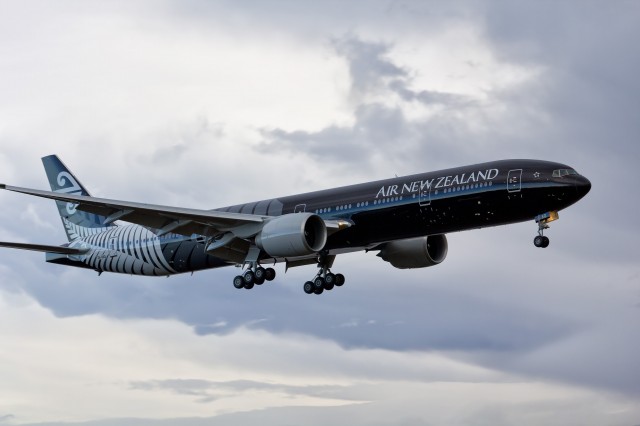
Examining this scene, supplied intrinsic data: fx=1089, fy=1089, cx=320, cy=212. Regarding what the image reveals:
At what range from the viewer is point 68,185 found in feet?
197

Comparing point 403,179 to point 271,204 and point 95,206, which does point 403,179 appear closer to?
point 271,204

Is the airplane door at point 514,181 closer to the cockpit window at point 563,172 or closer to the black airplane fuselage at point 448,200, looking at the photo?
the black airplane fuselage at point 448,200

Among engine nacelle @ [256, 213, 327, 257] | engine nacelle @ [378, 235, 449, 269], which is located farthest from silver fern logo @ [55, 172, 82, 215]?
engine nacelle @ [378, 235, 449, 269]

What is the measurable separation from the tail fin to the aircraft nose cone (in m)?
26.5

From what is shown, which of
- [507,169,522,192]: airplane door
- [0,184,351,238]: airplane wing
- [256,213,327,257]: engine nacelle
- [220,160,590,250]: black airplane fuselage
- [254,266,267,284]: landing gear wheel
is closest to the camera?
[220,160,590,250]: black airplane fuselage

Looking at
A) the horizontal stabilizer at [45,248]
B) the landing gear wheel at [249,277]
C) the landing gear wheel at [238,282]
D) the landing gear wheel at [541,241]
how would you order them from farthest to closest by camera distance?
the horizontal stabilizer at [45,248] < the landing gear wheel at [238,282] < the landing gear wheel at [249,277] < the landing gear wheel at [541,241]

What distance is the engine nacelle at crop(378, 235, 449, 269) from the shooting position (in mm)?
51125

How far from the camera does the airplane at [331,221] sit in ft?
141

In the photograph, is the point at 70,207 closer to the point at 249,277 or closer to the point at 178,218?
the point at 178,218

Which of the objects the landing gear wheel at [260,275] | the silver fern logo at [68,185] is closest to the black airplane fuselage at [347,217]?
the landing gear wheel at [260,275]

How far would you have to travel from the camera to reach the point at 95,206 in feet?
154

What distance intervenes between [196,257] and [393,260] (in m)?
9.44

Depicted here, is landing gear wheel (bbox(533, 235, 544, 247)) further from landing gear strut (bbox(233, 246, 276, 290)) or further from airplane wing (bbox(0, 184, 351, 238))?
landing gear strut (bbox(233, 246, 276, 290))

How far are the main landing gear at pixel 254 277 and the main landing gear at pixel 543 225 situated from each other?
40.8 ft
